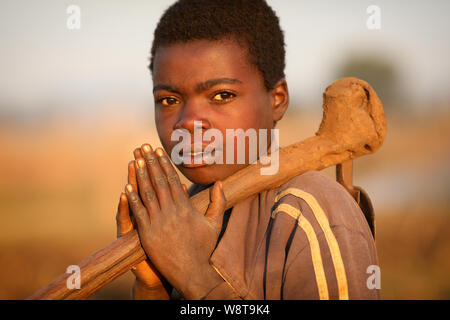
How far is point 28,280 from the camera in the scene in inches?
219

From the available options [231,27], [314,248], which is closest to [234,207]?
[314,248]

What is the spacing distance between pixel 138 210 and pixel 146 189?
0.07 metres

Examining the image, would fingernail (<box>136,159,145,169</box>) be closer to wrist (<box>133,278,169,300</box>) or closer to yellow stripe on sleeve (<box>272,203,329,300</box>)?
yellow stripe on sleeve (<box>272,203,329,300</box>)

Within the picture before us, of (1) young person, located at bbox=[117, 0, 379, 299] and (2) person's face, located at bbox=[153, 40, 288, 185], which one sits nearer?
(1) young person, located at bbox=[117, 0, 379, 299]

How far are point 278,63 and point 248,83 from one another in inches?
9.9

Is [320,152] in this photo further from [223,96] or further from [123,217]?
[123,217]

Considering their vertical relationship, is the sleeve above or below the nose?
below

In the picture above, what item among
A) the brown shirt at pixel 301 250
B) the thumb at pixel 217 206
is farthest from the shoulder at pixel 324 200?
the thumb at pixel 217 206

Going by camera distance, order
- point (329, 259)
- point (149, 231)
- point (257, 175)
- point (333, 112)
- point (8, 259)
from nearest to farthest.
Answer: point (329, 259), point (149, 231), point (257, 175), point (333, 112), point (8, 259)

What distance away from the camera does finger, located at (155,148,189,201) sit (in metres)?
1.44

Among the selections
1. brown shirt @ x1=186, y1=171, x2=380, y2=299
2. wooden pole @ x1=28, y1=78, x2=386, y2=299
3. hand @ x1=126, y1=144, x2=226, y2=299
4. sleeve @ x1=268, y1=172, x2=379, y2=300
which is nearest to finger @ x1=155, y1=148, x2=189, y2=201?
hand @ x1=126, y1=144, x2=226, y2=299

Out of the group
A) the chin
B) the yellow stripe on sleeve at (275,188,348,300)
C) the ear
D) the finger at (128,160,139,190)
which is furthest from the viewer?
the ear
